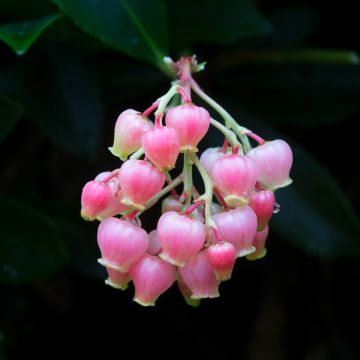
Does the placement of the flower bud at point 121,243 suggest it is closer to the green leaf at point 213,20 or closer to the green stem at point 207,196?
the green stem at point 207,196
